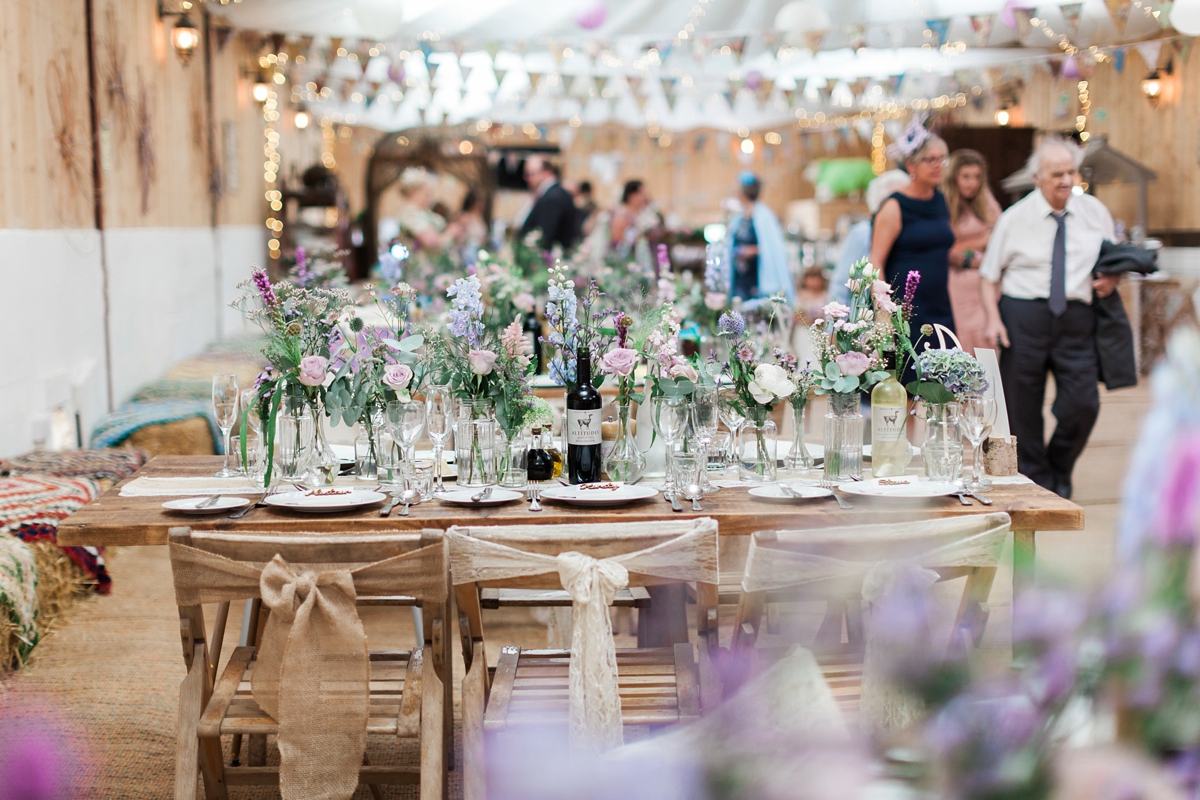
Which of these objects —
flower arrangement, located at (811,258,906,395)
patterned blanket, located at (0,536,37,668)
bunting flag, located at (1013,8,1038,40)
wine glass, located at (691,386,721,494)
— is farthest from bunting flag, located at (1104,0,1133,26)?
patterned blanket, located at (0,536,37,668)

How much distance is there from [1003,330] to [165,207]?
4.48 metres

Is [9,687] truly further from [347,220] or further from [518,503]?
[347,220]

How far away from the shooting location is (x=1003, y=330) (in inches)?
186

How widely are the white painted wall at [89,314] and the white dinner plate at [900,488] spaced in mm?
3122

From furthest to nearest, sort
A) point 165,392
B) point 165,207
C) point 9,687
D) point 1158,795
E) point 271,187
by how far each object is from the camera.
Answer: point 271,187, point 165,207, point 165,392, point 9,687, point 1158,795

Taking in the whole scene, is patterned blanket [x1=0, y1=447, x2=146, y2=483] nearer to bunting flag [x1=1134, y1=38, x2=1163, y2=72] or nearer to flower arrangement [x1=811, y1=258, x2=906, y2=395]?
flower arrangement [x1=811, y1=258, x2=906, y2=395]

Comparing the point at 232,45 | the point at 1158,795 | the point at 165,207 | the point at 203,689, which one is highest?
the point at 232,45

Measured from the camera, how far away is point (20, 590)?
3236 mm

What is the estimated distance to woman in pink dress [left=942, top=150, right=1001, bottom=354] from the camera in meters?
5.58

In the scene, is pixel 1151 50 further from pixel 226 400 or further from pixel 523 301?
pixel 226 400

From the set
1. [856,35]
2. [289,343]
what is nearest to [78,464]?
[289,343]

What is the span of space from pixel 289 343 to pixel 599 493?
2.59 ft

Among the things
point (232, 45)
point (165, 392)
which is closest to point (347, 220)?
point (232, 45)

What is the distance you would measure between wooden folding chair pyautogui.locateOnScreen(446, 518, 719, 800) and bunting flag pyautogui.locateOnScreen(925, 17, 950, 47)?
6.02 metres
